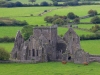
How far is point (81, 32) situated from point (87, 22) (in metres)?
19.5

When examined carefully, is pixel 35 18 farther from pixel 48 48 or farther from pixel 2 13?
pixel 48 48

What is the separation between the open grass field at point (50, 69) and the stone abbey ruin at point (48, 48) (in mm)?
2846

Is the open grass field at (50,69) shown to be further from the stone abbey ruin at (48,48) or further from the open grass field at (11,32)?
the open grass field at (11,32)

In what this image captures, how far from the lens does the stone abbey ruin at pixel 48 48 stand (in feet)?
237

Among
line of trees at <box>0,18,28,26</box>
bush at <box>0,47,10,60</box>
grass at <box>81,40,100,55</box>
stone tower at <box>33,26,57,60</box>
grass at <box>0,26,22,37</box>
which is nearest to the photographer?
bush at <box>0,47,10,60</box>

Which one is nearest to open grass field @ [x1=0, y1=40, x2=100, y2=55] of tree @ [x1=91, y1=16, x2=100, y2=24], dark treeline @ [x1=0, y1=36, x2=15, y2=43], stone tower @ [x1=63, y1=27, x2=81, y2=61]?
dark treeline @ [x1=0, y1=36, x2=15, y2=43]

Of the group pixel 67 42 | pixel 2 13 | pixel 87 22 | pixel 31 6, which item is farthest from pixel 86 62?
pixel 31 6

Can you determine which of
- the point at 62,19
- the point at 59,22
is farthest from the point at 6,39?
the point at 62,19

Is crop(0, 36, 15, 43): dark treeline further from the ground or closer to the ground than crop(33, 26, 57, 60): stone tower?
closer to the ground

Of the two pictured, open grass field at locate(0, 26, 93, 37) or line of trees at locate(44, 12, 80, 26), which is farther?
line of trees at locate(44, 12, 80, 26)

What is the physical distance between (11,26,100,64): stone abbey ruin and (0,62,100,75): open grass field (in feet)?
9.34

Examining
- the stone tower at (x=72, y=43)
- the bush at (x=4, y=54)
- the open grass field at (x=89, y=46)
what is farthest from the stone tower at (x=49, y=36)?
the open grass field at (x=89, y=46)

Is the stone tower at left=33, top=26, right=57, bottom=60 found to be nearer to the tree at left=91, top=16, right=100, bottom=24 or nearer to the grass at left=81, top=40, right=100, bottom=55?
the grass at left=81, top=40, right=100, bottom=55

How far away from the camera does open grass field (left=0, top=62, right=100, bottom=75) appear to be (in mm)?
60741
